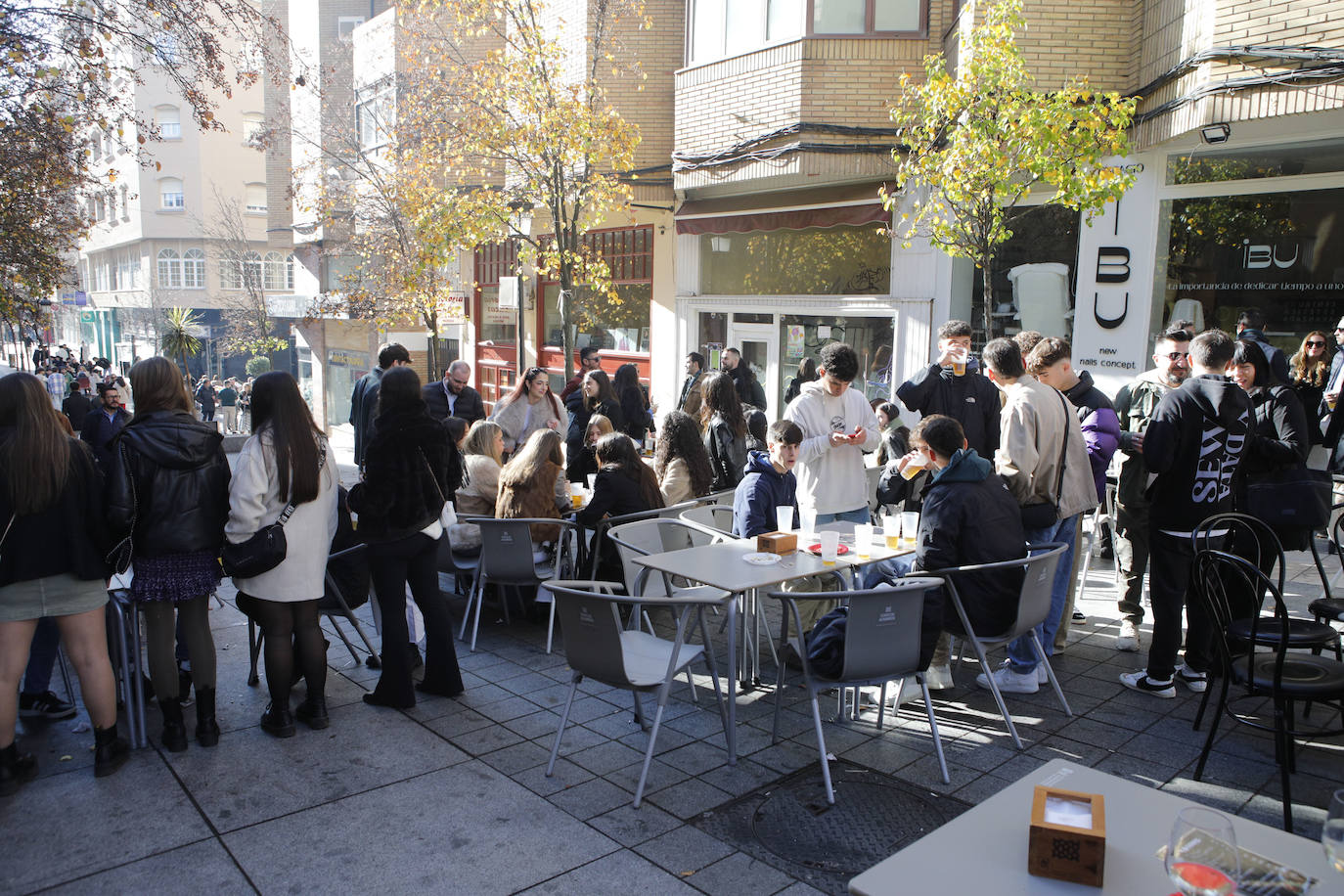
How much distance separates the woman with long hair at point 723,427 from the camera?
7.62 meters

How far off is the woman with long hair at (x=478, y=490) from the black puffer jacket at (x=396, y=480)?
5.20 ft

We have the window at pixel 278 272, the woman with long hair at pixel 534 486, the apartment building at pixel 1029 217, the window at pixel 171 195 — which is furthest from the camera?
the window at pixel 278 272

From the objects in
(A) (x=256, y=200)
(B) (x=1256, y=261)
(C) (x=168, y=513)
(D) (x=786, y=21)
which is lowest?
(C) (x=168, y=513)

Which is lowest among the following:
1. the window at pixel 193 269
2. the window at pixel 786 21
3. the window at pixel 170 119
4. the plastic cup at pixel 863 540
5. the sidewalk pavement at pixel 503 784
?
the sidewalk pavement at pixel 503 784

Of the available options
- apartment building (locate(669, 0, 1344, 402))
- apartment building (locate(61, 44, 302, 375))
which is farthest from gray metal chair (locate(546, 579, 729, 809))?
apartment building (locate(61, 44, 302, 375))

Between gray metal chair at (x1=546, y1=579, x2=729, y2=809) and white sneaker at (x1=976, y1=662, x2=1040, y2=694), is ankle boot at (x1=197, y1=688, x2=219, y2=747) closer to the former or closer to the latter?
gray metal chair at (x1=546, y1=579, x2=729, y2=809)

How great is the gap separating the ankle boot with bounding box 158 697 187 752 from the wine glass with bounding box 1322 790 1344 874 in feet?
14.9

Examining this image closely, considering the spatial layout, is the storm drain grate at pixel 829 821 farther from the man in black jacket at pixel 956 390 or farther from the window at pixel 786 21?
the window at pixel 786 21

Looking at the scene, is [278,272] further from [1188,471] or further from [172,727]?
[1188,471]

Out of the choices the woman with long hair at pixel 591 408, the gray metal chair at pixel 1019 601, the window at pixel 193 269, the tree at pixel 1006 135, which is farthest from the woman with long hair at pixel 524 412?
the window at pixel 193 269

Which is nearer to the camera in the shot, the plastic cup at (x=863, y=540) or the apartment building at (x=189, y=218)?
the plastic cup at (x=863, y=540)

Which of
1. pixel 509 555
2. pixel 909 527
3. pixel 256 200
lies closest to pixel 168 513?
pixel 509 555

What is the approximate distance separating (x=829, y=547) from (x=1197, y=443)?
205 centimetres

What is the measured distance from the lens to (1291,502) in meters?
5.48
